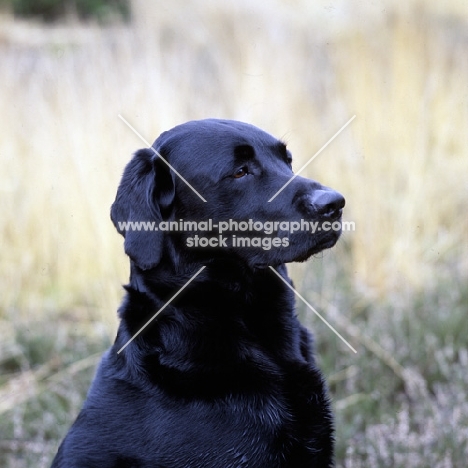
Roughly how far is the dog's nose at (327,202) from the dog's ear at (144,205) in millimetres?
521

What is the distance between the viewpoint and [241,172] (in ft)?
8.18

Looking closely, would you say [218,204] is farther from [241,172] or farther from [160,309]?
[160,309]

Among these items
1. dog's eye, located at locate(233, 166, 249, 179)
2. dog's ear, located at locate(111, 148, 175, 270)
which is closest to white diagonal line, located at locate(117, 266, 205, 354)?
dog's ear, located at locate(111, 148, 175, 270)

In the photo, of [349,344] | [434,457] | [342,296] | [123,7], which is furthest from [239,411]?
[123,7]

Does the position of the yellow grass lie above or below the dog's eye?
below

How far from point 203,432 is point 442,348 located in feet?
7.82

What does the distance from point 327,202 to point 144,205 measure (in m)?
0.61

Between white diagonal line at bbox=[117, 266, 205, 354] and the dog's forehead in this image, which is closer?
white diagonal line at bbox=[117, 266, 205, 354]

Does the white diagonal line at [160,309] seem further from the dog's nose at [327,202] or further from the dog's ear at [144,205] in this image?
the dog's nose at [327,202]

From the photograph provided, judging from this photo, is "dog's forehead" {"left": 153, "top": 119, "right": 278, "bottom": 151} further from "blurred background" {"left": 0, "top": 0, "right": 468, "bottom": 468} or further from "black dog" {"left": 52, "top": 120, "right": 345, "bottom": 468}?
"blurred background" {"left": 0, "top": 0, "right": 468, "bottom": 468}

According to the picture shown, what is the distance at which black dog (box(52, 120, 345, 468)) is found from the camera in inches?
86.5

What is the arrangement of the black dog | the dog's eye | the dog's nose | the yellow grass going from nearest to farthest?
1. the black dog
2. the dog's nose
3. the dog's eye
4. the yellow grass

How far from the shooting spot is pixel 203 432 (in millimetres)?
2172

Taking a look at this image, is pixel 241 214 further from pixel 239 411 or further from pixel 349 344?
pixel 349 344
